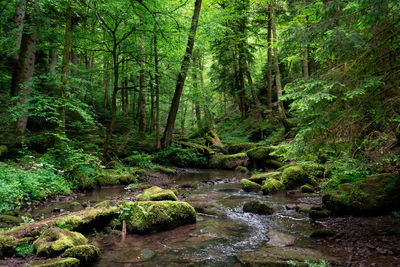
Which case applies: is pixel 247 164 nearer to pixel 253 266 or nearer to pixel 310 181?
pixel 310 181

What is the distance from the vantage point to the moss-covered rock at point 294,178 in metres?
9.21

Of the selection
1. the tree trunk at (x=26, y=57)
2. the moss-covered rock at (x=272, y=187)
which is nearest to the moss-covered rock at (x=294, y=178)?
the moss-covered rock at (x=272, y=187)

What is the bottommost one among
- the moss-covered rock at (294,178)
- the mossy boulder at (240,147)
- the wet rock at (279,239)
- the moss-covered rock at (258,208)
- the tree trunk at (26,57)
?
the wet rock at (279,239)

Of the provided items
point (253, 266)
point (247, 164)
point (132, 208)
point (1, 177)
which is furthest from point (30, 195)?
point (247, 164)

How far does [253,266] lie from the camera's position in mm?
3660

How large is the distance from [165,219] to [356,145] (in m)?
4.42

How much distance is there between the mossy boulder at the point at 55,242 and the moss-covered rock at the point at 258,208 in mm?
4459

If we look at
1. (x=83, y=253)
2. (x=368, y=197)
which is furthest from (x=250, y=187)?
(x=83, y=253)

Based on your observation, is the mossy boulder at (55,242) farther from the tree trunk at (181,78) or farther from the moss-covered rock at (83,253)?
the tree trunk at (181,78)

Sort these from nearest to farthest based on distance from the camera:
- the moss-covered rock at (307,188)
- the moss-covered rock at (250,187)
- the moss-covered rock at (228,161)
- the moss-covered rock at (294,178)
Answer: the moss-covered rock at (307,188), the moss-covered rock at (294,178), the moss-covered rock at (250,187), the moss-covered rock at (228,161)

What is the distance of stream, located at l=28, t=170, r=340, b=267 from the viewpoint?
4.08m

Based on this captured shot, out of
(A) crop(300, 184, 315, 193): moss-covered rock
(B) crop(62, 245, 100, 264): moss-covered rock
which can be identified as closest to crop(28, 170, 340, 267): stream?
(B) crop(62, 245, 100, 264): moss-covered rock

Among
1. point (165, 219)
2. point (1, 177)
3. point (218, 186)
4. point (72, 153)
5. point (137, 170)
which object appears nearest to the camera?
point (165, 219)

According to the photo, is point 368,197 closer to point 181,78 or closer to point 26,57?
point 181,78
